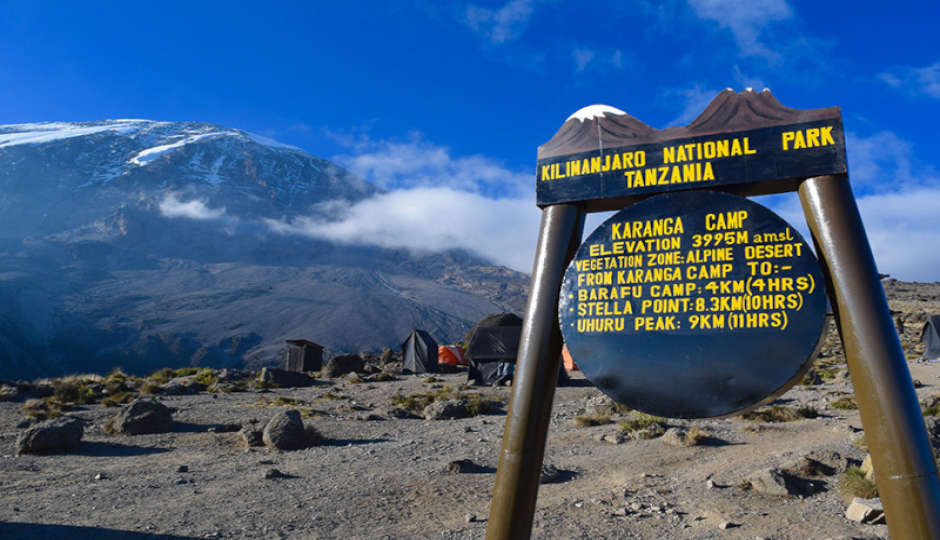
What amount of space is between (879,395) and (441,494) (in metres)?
5.52

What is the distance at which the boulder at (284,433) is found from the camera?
10531 millimetres

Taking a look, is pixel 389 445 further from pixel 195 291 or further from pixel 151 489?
pixel 195 291

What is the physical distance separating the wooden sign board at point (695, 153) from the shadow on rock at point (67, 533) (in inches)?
202

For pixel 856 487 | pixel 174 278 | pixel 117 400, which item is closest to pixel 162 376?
pixel 117 400

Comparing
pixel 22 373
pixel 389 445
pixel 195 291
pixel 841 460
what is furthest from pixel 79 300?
pixel 841 460

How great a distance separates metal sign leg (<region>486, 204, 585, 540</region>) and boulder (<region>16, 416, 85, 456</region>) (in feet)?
33.8

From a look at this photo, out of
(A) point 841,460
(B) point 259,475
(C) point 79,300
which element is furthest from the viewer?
(C) point 79,300

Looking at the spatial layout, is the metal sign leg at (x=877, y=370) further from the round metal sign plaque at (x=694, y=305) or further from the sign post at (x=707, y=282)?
the round metal sign plaque at (x=694, y=305)

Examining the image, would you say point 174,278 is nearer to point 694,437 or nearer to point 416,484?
point 416,484

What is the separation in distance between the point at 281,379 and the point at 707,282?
79.1ft

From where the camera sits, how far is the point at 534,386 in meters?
3.59

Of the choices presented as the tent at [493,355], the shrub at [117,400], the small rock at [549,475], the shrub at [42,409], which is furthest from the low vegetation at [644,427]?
the shrub at [117,400]

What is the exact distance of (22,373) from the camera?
2731 inches

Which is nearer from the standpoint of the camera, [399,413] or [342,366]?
[399,413]
